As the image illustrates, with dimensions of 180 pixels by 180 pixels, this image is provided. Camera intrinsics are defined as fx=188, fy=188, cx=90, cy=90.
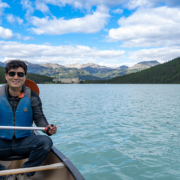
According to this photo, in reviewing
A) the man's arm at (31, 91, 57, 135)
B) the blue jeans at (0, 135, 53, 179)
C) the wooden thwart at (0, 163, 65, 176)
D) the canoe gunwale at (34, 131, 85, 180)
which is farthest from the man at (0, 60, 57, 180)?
the canoe gunwale at (34, 131, 85, 180)

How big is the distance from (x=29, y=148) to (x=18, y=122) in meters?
0.79

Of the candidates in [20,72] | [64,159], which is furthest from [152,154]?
[20,72]

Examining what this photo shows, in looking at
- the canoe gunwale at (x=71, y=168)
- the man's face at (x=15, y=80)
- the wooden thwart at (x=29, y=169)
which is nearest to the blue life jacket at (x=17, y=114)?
the man's face at (x=15, y=80)

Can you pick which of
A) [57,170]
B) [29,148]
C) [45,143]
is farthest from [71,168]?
[29,148]

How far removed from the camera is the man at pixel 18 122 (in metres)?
5.17

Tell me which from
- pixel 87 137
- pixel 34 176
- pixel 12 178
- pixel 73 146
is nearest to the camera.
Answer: pixel 12 178

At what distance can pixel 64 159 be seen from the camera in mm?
5570

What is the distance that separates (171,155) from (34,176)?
8228mm

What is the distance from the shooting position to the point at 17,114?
5.32 metres

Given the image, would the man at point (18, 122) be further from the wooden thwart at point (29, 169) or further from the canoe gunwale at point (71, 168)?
the canoe gunwale at point (71, 168)

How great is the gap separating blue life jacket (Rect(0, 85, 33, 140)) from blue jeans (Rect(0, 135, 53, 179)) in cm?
Result: 18

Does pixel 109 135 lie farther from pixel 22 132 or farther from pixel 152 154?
pixel 22 132

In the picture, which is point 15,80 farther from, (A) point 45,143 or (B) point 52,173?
(B) point 52,173

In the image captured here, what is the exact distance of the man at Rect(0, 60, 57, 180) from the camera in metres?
5.17
